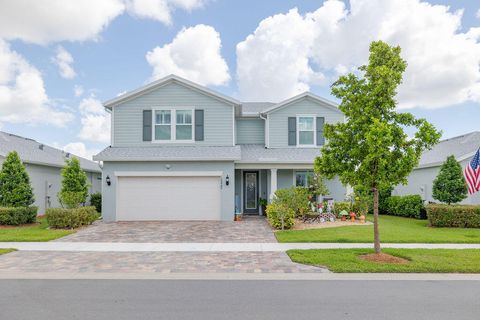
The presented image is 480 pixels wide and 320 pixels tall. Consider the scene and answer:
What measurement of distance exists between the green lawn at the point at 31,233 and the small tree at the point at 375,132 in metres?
10.1

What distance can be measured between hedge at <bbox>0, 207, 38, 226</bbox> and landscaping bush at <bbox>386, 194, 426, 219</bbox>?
1976 cm

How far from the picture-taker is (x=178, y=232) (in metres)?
13.6

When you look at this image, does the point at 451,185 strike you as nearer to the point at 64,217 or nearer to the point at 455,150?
the point at 455,150

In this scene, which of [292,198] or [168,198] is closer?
[292,198]

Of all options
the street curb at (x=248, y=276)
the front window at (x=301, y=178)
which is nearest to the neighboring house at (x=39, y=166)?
the street curb at (x=248, y=276)

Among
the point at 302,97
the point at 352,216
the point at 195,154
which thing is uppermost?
the point at 302,97

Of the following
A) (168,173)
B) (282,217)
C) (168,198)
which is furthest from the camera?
(168,198)

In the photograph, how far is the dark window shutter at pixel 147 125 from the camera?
58.1 feet

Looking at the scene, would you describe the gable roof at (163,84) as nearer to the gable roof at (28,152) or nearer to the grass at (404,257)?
the gable roof at (28,152)

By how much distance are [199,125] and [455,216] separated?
12.8 meters

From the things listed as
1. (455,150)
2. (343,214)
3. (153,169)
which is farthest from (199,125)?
(455,150)

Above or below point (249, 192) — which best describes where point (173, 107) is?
above

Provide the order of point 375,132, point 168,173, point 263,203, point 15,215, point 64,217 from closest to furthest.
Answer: point 375,132 < point 64,217 < point 15,215 < point 168,173 < point 263,203

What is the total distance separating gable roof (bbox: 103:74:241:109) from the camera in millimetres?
17531
